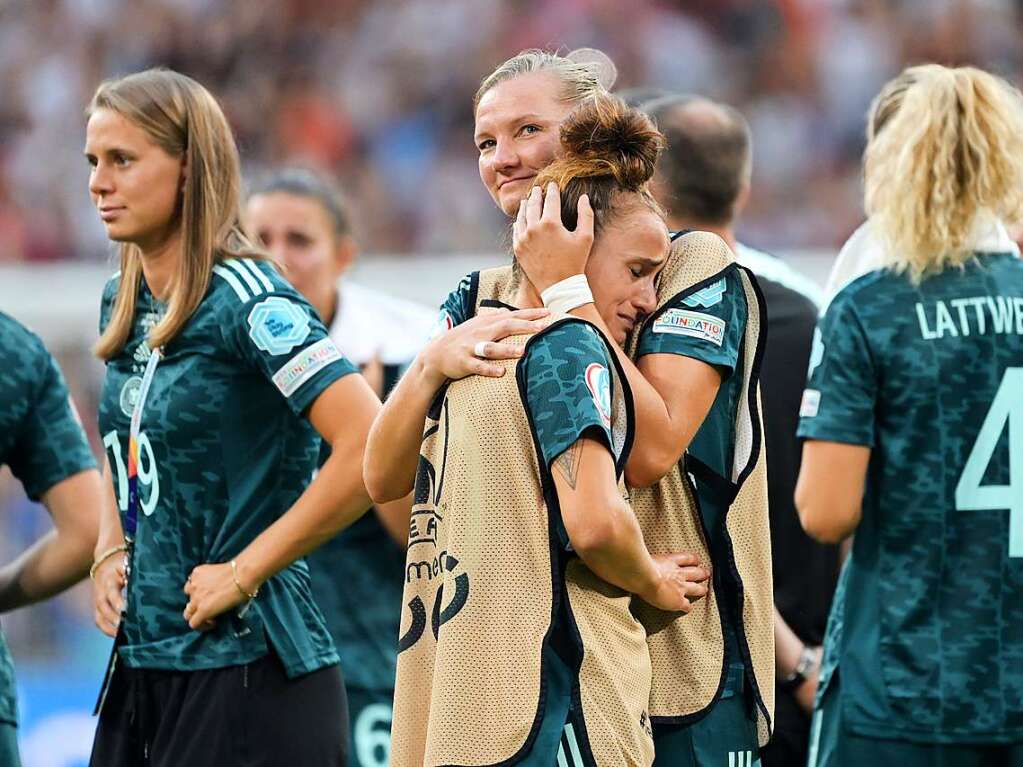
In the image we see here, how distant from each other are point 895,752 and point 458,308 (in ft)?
5.00

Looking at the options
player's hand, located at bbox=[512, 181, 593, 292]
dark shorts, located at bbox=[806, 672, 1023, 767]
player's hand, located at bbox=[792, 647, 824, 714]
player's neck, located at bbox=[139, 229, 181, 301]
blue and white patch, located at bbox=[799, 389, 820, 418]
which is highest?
player's neck, located at bbox=[139, 229, 181, 301]

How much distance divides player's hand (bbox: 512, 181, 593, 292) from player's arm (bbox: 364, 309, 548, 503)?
0.06 m

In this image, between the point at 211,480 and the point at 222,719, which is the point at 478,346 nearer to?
the point at 211,480

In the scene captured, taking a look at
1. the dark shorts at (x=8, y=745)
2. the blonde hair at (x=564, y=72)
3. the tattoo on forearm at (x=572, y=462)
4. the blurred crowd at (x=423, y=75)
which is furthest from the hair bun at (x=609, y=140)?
the blurred crowd at (x=423, y=75)

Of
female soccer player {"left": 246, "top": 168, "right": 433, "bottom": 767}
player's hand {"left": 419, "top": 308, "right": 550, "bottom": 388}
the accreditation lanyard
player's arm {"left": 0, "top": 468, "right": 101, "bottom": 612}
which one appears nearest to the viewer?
player's hand {"left": 419, "top": 308, "right": 550, "bottom": 388}

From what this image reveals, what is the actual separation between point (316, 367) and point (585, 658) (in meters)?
1.10

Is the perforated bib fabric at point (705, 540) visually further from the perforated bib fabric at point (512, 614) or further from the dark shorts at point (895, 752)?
the dark shorts at point (895, 752)

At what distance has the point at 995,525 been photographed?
3.44m

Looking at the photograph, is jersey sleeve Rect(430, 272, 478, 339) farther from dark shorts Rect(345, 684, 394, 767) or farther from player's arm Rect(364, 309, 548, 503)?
dark shorts Rect(345, 684, 394, 767)

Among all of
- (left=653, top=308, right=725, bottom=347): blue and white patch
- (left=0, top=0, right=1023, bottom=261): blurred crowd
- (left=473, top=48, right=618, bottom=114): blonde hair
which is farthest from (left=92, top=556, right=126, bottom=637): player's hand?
(left=0, top=0, right=1023, bottom=261): blurred crowd

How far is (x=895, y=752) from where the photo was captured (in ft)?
11.4

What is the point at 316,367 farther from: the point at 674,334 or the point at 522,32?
the point at 522,32

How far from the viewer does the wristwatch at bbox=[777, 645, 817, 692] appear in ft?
13.5

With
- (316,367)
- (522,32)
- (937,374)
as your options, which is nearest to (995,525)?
(937,374)
